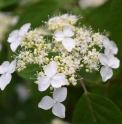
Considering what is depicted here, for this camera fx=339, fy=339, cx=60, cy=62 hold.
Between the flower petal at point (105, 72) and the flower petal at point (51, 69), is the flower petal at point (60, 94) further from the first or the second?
the flower petal at point (105, 72)

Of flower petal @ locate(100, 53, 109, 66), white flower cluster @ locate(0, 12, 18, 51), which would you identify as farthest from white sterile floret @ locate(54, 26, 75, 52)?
white flower cluster @ locate(0, 12, 18, 51)

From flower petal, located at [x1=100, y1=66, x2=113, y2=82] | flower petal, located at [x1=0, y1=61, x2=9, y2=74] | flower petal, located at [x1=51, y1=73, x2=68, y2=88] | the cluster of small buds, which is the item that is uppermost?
the cluster of small buds

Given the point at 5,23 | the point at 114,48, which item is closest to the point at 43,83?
the point at 114,48

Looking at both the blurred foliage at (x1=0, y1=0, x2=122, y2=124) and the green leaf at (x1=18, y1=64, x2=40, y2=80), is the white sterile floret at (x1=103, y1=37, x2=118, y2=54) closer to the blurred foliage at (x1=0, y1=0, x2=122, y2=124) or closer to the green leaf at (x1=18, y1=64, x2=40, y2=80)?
the blurred foliage at (x1=0, y1=0, x2=122, y2=124)

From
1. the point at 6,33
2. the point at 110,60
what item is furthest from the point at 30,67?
the point at 6,33

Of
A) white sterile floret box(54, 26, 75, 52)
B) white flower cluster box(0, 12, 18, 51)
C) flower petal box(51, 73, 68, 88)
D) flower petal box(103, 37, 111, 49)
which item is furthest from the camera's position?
white flower cluster box(0, 12, 18, 51)

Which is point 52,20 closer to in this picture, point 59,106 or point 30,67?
point 30,67

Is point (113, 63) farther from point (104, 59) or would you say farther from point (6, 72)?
point (6, 72)
